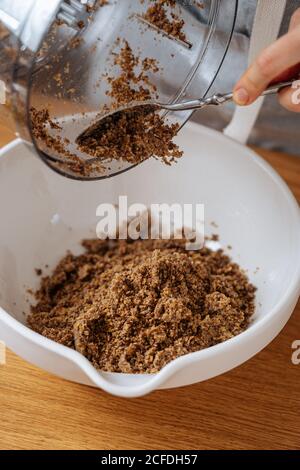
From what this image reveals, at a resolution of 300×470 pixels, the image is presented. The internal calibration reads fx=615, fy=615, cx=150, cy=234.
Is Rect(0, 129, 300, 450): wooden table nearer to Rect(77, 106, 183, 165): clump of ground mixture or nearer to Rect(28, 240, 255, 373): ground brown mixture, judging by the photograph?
Rect(28, 240, 255, 373): ground brown mixture

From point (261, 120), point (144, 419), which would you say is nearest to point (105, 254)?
point (144, 419)

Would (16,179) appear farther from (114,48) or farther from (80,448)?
(80,448)

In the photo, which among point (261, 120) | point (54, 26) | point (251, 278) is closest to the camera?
point (54, 26)

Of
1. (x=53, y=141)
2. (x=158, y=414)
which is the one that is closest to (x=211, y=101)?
(x=53, y=141)

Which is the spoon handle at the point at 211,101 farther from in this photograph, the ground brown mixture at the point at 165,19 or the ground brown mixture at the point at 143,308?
the ground brown mixture at the point at 143,308

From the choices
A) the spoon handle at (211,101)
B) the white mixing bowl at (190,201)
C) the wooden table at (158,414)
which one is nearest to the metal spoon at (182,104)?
the spoon handle at (211,101)

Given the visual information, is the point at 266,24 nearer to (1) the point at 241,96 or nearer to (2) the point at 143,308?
(1) the point at 241,96

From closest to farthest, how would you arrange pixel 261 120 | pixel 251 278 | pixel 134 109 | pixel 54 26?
1. pixel 54 26
2. pixel 134 109
3. pixel 251 278
4. pixel 261 120
